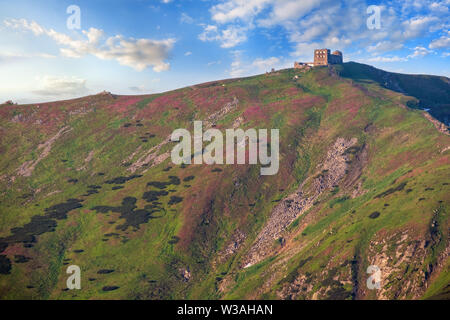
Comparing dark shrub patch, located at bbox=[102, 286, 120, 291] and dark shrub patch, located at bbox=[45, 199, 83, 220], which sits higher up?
dark shrub patch, located at bbox=[45, 199, 83, 220]

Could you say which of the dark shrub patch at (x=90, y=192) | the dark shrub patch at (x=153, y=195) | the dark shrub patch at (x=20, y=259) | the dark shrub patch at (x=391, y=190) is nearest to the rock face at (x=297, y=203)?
the dark shrub patch at (x=391, y=190)

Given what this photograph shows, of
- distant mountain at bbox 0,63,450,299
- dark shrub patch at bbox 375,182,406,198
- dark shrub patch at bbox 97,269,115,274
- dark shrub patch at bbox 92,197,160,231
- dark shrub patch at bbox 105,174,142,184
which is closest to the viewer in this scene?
distant mountain at bbox 0,63,450,299

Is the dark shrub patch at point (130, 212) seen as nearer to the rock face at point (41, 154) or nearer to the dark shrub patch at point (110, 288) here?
the dark shrub patch at point (110, 288)

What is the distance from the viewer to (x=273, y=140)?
13912cm

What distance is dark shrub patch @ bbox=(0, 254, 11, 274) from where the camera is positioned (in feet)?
293

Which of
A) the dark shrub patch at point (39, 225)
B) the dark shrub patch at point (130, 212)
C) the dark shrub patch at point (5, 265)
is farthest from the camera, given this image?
the dark shrub patch at point (130, 212)

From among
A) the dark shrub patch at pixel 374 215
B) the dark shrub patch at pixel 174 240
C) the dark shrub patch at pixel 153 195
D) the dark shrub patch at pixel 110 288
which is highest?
the dark shrub patch at pixel 153 195

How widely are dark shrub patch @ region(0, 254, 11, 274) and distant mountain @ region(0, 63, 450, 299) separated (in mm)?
421

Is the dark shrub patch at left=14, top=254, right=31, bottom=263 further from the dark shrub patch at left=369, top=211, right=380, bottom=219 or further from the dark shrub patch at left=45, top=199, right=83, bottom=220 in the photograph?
the dark shrub patch at left=369, top=211, right=380, bottom=219

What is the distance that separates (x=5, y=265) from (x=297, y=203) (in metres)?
89.4

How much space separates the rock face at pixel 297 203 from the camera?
9919cm

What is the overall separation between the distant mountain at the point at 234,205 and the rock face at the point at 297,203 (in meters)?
0.45

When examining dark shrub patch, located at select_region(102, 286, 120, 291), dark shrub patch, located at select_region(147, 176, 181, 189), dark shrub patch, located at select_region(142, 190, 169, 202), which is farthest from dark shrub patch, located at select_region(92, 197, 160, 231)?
dark shrub patch, located at select_region(102, 286, 120, 291)

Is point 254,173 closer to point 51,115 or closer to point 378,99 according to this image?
point 378,99
